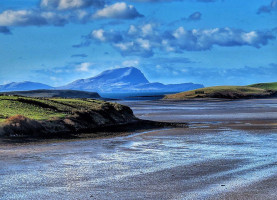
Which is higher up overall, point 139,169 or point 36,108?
point 36,108

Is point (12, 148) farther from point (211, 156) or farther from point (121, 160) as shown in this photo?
point (211, 156)

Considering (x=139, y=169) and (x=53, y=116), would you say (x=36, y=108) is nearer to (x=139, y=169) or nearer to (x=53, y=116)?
(x=53, y=116)

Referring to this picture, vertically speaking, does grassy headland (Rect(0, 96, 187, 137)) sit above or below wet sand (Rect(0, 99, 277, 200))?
above

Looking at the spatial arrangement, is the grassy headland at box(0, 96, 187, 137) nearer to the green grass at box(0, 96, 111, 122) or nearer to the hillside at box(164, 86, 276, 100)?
the green grass at box(0, 96, 111, 122)

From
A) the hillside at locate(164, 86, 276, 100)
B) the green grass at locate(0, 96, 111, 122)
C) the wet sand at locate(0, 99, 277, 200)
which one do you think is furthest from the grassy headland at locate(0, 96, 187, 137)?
the hillside at locate(164, 86, 276, 100)

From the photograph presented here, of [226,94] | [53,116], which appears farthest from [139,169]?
[226,94]

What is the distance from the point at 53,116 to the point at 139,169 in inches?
767

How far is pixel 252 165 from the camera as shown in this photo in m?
18.8

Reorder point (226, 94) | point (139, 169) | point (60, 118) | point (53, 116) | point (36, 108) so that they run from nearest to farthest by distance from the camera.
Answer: point (139, 169)
point (60, 118)
point (53, 116)
point (36, 108)
point (226, 94)

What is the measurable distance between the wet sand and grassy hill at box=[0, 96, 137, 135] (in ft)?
13.8

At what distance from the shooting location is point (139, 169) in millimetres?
18078

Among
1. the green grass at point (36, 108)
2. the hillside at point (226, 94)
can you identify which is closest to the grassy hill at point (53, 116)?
the green grass at point (36, 108)

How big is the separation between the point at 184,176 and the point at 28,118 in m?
18.3

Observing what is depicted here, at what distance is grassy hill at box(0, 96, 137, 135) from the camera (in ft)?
102
